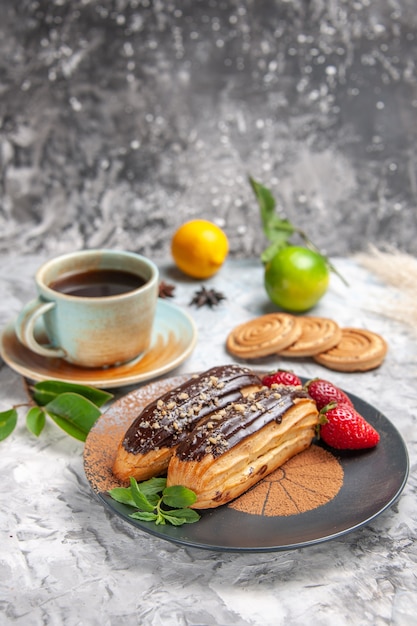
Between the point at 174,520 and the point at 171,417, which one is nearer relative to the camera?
the point at 174,520

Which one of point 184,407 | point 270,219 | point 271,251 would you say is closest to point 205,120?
point 270,219

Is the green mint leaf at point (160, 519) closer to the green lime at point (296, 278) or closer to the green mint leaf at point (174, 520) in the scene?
the green mint leaf at point (174, 520)

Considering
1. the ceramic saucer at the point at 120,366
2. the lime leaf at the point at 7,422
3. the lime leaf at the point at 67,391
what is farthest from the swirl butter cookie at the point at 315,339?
the lime leaf at the point at 7,422

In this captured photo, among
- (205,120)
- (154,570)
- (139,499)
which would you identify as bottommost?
(154,570)

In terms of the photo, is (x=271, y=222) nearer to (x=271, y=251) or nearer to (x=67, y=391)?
(x=271, y=251)

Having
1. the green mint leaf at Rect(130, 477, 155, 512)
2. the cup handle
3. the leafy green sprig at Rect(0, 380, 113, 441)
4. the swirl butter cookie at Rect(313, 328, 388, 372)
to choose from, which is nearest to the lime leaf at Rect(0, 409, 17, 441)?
the leafy green sprig at Rect(0, 380, 113, 441)

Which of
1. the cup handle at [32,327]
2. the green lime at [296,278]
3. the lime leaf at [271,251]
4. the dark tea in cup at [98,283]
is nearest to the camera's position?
the cup handle at [32,327]

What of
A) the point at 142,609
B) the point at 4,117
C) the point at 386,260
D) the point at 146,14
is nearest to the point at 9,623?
the point at 142,609
